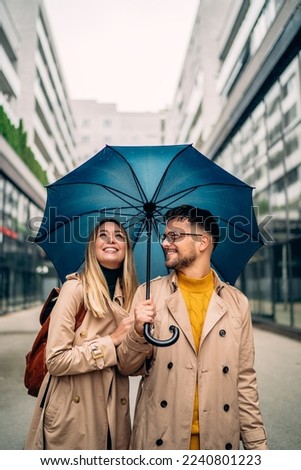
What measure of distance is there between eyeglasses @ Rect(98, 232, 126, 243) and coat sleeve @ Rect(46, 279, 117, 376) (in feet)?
1.38

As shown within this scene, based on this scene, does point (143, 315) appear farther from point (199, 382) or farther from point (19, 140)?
point (19, 140)

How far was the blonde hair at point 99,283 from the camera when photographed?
7.21ft

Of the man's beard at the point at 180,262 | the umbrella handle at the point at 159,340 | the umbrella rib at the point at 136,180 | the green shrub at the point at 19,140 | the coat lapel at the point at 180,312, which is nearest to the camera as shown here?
the umbrella handle at the point at 159,340

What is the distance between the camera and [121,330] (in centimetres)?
216

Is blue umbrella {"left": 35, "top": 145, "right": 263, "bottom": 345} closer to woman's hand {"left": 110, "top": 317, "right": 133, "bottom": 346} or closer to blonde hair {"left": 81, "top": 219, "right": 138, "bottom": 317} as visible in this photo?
blonde hair {"left": 81, "top": 219, "right": 138, "bottom": 317}

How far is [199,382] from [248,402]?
29 centimetres

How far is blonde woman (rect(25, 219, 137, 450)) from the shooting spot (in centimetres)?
209

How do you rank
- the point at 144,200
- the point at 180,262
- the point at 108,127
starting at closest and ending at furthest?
the point at 180,262 < the point at 144,200 < the point at 108,127

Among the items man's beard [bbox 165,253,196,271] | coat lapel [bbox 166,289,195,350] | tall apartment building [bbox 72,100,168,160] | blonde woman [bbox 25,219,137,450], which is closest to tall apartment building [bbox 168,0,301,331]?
man's beard [bbox 165,253,196,271]

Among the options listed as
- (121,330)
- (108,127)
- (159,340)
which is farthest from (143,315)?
(108,127)

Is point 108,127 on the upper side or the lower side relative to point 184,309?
upper

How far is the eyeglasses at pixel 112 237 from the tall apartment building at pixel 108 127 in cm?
5772

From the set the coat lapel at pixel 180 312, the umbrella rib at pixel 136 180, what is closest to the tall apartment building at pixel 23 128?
the umbrella rib at pixel 136 180

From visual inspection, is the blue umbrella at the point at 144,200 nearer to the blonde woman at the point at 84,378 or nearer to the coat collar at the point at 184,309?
the coat collar at the point at 184,309
